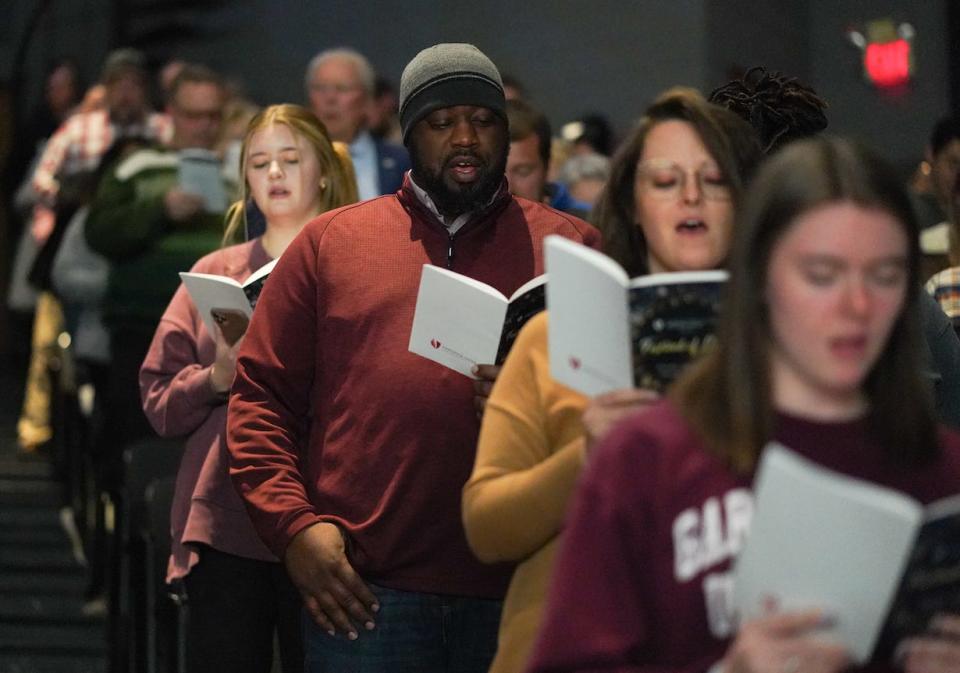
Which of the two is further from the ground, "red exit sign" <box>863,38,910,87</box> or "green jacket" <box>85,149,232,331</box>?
"red exit sign" <box>863,38,910,87</box>

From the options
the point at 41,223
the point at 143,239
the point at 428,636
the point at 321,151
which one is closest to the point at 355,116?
the point at 143,239

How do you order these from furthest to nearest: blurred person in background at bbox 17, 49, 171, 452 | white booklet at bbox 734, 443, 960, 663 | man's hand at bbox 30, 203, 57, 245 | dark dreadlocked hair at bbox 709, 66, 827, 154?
man's hand at bbox 30, 203, 57, 245 → blurred person in background at bbox 17, 49, 171, 452 → dark dreadlocked hair at bbox 709, 66, 827, 154 → white booklet at bbox 734, 443, 960, 663

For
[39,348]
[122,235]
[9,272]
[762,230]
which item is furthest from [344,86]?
[9,272]

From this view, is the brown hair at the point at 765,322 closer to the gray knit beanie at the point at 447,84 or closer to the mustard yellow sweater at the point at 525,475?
the mustard yellow sweater at the point at 525,475

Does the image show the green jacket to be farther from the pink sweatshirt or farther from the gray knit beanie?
the gray knit beanie

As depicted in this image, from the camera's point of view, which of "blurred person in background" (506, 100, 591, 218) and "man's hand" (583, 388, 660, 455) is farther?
"blurred person in background" (506, 100, 591, 218)

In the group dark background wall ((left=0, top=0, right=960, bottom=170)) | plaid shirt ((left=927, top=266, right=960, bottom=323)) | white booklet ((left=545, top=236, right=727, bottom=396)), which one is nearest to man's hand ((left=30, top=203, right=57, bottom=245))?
dark background wall ((left=0, top=0, right=960, bottom=170))

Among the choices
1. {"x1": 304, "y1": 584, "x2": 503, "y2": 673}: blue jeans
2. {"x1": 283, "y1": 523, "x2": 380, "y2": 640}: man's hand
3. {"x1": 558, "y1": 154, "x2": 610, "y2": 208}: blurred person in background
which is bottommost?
{"x1": 304, "y1": 584, "x2": 503, "y2": 673}: blue jeans

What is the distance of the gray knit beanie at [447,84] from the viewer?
11.9 feet

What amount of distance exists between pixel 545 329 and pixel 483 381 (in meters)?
0.66

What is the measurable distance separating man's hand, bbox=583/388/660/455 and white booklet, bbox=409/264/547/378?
752 mm

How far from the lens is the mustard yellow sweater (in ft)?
8.21

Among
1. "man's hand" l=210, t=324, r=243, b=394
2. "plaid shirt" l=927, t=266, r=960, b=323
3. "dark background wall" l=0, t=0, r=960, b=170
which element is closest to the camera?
"man's hand" l=210, t=324, r=243, b=394

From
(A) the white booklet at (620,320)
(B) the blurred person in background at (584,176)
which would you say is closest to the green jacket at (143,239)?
(B) the blurred person in background at (584,176)
